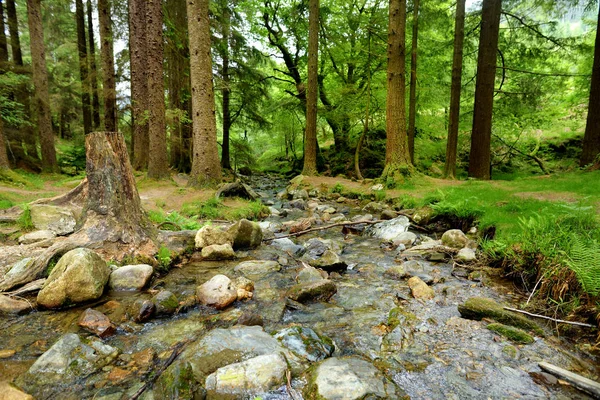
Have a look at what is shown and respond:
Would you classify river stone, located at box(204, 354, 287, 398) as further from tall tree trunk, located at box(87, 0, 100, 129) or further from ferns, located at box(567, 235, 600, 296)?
tall tree trunk, located at box(87, 0, 100, 129)

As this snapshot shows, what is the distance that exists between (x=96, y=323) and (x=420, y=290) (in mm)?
3425

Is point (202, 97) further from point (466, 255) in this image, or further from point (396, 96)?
point (466, 255)

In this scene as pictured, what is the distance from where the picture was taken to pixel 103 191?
169 inches

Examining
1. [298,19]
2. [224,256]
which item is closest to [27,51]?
[298,19]

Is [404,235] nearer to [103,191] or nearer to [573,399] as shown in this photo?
[573,399]

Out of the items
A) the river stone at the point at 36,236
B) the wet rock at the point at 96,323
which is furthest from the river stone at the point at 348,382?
the river stone at the point at 36,236

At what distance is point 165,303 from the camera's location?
10.5 ft

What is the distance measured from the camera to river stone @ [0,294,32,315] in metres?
3.00

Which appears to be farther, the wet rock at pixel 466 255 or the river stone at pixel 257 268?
the wet rock at pixel 466 255

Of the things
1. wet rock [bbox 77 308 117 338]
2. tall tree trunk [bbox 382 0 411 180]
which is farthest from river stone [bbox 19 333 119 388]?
tall tree trunk [bbox 382 0 411 180]

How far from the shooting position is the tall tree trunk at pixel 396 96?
34.8 feet

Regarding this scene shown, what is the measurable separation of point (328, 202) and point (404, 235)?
4.82 metres

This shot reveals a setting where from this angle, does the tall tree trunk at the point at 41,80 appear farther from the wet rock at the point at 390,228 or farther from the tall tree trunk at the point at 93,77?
the wet rock at the point at 390,228

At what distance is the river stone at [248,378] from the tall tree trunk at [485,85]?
37.7 feet
